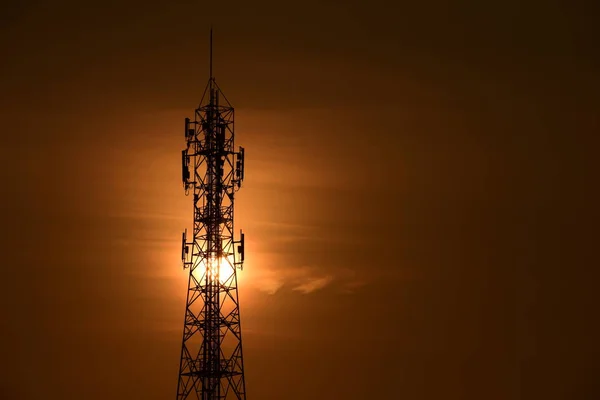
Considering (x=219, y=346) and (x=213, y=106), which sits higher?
(x=213, y=106)

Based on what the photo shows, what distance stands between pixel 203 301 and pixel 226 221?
2836 millimetres

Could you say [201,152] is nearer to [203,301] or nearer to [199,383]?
[203,301]

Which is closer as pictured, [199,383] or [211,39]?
[199,383]

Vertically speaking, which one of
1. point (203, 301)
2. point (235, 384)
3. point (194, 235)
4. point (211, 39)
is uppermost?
point (211, 39)

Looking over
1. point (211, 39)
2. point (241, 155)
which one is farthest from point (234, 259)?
point (211, 39)

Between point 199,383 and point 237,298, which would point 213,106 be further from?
point 199,383

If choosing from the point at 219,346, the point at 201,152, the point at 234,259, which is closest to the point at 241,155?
the point at 201,152

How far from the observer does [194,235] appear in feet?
102

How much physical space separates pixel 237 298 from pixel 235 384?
10.1 ft

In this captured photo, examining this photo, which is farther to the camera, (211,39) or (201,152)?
(211,39)

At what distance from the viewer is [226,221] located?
1224 inches

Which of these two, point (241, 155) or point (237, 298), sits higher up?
point (241, 155)

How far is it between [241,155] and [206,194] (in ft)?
5.95

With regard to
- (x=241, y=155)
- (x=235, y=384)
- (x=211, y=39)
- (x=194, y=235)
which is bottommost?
(x=235, y=384)
